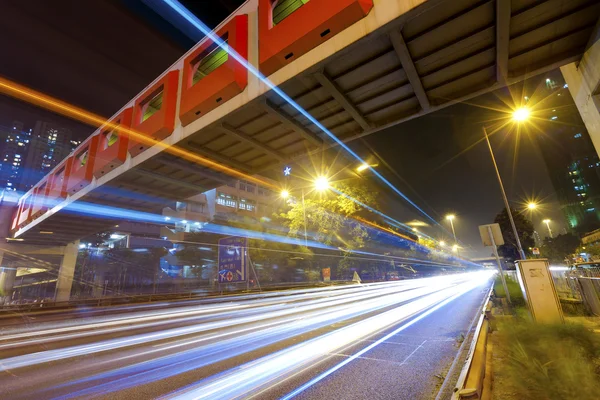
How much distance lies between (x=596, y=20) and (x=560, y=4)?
1019mm

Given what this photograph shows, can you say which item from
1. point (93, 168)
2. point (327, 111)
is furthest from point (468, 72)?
point (93, 168)

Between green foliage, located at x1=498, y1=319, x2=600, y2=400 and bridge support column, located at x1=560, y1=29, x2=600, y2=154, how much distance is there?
4124 millimetres

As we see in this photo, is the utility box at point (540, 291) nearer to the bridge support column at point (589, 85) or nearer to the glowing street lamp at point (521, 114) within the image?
the bridge support column at point (589, 85)

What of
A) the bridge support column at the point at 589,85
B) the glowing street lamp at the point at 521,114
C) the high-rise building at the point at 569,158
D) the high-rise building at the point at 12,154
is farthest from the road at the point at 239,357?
the high-rise building at the point at 12,154

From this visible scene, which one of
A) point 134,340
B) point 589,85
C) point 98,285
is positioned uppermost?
point 589,85

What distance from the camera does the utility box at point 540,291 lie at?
6.47 metres

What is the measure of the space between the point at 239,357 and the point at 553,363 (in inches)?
225

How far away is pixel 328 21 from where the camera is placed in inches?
234

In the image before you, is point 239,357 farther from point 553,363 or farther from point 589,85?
point 589,85

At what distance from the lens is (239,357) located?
241 inches

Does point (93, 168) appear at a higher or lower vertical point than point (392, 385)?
higher

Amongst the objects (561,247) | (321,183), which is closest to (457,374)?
(321,183)

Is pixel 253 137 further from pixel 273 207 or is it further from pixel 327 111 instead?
pixel 273 207

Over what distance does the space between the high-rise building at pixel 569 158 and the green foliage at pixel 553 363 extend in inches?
3992
